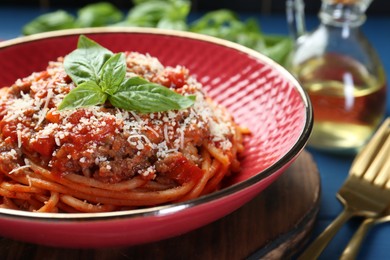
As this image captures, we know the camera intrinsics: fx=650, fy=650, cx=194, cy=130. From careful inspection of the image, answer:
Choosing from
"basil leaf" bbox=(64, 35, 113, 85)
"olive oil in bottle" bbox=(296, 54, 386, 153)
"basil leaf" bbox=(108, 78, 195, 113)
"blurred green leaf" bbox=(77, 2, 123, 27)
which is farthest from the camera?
"blurred green leaf" bbox=(77, 2, 123, 27)

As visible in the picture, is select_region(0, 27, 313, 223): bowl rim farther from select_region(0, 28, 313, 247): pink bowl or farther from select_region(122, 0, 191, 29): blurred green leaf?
select_region(122, 0, 191, 29): blurred green leaf

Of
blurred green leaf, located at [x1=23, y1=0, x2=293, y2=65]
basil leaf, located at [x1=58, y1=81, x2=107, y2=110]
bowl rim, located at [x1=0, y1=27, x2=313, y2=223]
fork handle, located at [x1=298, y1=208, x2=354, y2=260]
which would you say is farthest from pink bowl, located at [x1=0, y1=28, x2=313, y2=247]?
blurred green leaf, located at [x1=23, y1=0, x2=293, y2=65]

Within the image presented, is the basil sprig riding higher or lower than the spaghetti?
higher

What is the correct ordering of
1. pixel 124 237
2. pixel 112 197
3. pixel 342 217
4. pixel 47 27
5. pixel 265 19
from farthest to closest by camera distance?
pixel 265 19 → pixel 47 27 → pixel 342 217 → pixel 112 197 → pixel 124 237

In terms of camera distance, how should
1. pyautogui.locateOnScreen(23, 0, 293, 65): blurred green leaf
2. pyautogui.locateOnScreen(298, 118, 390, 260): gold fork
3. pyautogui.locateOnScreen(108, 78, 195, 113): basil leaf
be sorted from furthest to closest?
pyautogui.locateOnScreen(23, 0, 293, 65): blurred green leaf < pyautogui.locateOnScreen(298, 118, 390, 260): gold fork < pyautogui.locateOnScreen(108, 78, 195, 113): basil leaf

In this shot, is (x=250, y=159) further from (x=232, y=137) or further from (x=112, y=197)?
(x=112, y=197)

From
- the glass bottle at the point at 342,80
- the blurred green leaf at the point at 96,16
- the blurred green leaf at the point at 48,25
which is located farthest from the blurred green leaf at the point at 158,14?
the glass bottle at the point at 342,80

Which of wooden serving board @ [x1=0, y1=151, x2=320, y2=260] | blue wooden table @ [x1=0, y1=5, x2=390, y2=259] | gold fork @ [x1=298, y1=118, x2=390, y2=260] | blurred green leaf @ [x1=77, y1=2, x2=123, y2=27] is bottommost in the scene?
blue wooden table @ [x1=0, y1=5, x2=390, y2=259]

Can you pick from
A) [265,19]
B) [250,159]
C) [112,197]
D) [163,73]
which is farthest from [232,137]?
[265,19]

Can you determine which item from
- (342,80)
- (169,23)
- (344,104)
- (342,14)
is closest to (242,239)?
(344,104)
